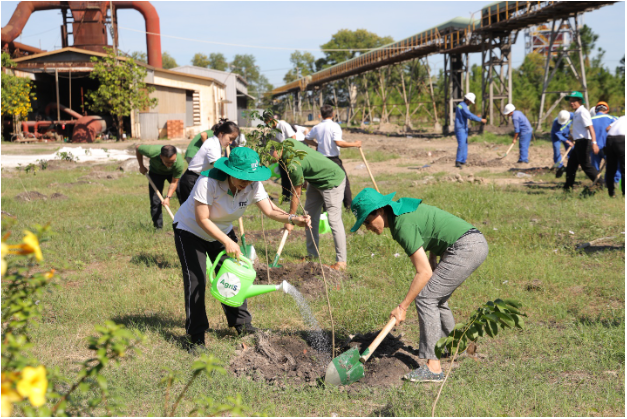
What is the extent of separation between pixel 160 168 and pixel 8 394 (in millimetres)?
5898

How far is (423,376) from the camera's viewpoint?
3389 mm

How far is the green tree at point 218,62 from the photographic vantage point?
294 ft

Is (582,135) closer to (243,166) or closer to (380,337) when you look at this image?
(380,337)

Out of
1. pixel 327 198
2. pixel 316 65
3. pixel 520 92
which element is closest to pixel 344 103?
pixel 316 65

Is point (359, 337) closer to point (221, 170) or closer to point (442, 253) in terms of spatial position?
point (442, 253)

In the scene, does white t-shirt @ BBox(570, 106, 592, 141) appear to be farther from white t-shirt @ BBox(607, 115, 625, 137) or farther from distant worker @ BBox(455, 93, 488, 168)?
distant worker @ BBox(455, 93, 488, 168)

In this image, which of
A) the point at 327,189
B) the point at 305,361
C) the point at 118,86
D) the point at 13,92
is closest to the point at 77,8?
the point at 118,86

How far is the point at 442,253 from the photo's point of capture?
356 centimetres

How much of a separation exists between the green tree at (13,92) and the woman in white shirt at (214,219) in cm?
2437

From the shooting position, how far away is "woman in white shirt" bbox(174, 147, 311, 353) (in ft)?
11.3

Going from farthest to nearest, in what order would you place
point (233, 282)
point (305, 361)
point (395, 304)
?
point (395, 304) → point (305, 361) → point (233, 282)

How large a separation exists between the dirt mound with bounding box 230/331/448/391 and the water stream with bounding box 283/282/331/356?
0.07 meters

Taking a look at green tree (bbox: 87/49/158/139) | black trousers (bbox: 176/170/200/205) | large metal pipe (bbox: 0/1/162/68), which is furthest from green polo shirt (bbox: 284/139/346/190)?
large metal pipe (bbox: 0/1/162/68)

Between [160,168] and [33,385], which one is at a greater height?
[160,168]
